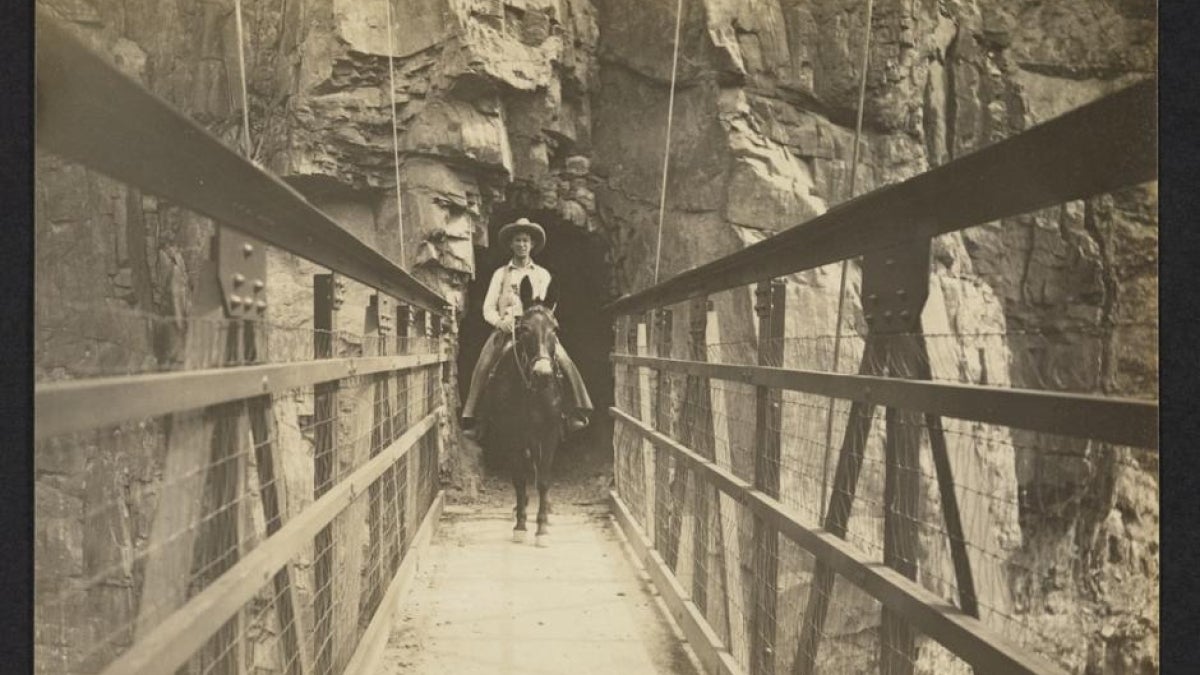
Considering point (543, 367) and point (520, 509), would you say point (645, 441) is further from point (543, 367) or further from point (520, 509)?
point (520, 509)

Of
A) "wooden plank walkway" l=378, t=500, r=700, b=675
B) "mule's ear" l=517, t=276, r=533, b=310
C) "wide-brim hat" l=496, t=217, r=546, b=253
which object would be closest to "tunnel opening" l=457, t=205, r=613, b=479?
"mule's ear" l=517, t=276, r=533, b=310

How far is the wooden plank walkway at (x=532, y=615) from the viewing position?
3645 mm

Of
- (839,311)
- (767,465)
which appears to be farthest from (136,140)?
(767,465)

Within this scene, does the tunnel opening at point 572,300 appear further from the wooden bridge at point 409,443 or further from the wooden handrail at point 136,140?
the wooden handrail at point 136,140

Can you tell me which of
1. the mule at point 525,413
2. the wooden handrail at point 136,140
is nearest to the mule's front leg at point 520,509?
the mule at point 525,413

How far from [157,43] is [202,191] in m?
2.87

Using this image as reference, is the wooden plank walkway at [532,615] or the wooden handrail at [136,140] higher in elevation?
the wooden handrail at [136,140]

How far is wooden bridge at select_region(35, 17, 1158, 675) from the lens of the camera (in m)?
1.27

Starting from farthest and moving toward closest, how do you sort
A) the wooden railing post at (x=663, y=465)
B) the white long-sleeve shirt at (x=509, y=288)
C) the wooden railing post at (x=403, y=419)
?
the white long-sleeve shirt at (x=509, y=288) < the wooden railing post at (x=663, y=465) < the wooden railing post at (x=403, y=419)

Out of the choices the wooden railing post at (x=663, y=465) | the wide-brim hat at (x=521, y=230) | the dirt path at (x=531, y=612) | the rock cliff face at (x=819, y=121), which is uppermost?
the rock cliff face at (x=819, y=121)

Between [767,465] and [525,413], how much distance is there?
3.93 metres

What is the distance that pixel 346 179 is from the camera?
30.4 ft

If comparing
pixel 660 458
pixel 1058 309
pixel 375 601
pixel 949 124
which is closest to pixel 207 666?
pixel 375 601

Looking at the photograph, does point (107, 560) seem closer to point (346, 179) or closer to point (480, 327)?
point (346, 179)
